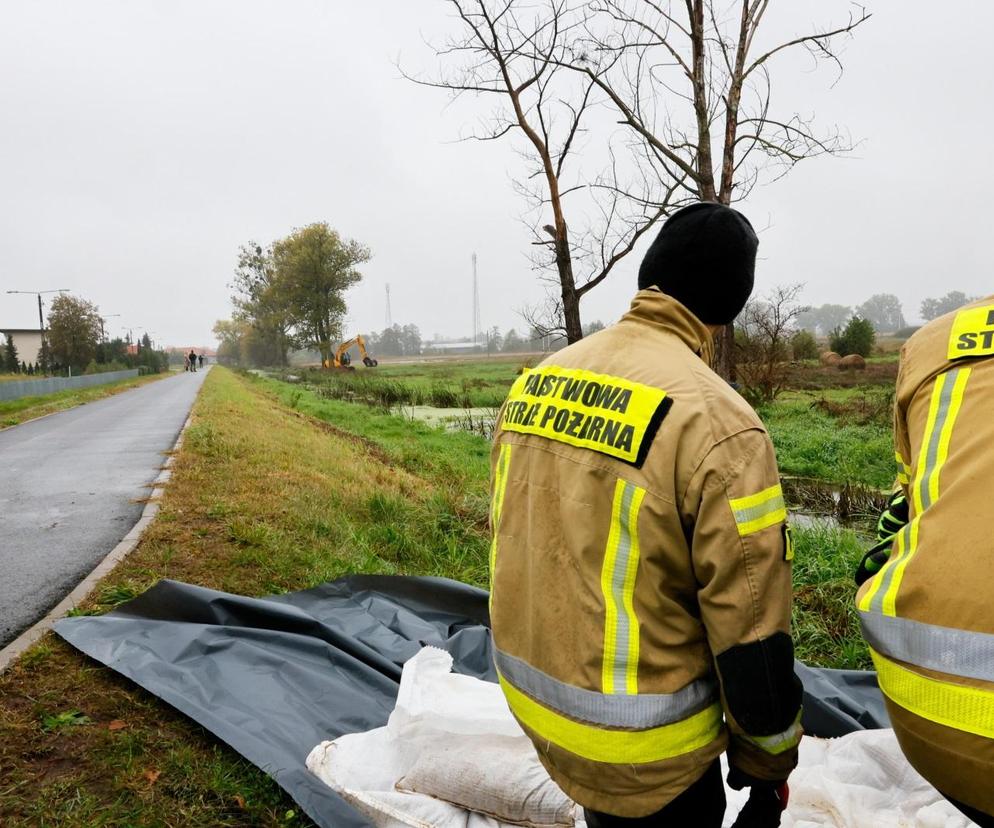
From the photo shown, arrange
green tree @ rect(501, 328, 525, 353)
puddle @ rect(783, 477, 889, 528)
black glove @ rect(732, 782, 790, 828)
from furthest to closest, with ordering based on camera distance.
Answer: green tree @ rect(501, 328, 525, 353) → puddle @ rect(783, 477, 889, 528) → black glove @ rect(732, 782, 790, 828)

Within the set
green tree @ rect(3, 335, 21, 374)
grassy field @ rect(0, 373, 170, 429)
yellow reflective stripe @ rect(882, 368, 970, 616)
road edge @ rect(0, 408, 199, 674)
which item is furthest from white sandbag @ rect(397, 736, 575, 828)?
green tree @ rect(3, 335, 21, 374)

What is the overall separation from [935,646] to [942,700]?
94mm

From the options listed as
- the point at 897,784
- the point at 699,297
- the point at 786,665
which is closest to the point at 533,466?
the point at 699,297

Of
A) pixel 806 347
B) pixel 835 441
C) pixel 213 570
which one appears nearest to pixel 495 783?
pixel 213 570

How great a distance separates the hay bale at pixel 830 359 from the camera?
3425 centimetres

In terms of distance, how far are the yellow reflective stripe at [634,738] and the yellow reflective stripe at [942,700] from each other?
378 millimetres

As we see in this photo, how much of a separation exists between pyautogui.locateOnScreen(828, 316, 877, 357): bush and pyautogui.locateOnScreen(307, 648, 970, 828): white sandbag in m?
37.6

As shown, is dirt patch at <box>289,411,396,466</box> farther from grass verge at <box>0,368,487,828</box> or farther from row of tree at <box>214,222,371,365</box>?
row of tree at <box>214,222,371,365</box>

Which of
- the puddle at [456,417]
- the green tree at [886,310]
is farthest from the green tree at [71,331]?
the green tree at [886,310]

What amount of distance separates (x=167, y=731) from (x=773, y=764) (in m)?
2.57

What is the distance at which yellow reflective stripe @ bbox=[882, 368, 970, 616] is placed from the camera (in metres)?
1.23

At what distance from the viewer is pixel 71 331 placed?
46469 millimetres

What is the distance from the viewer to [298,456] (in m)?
9.88

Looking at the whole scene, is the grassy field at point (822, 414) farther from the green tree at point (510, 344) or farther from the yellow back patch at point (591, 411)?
the green tree at point (510, 344)
